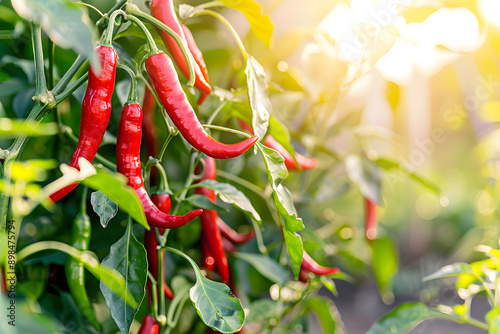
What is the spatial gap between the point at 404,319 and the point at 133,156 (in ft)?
1.47

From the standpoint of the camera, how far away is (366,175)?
2.51ft

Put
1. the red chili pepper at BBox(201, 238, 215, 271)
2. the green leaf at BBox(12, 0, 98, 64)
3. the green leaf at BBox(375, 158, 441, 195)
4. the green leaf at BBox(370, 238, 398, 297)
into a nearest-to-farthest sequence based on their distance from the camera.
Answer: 1. the green leaf at BBox(12, 0, 98, 64)
2. the red chili pepper at BBox(201, 238, 215, 271)
3. the green leaf at BBox(375, 158, 441, 195)
4. the green leaf at BBox(370, 238, 398, 297)

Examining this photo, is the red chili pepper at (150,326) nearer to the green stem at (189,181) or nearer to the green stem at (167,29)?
the green stem at (189,181)

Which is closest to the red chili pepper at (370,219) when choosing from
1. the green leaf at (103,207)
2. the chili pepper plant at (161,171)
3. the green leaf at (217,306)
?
the chili pepper plant at (161,171)

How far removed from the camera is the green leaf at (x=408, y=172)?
2.44ft

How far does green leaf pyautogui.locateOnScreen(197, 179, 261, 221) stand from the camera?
519 mm

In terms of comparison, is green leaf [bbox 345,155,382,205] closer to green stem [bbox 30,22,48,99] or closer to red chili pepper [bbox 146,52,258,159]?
red chili pepper [bbox 146,52,258,159]

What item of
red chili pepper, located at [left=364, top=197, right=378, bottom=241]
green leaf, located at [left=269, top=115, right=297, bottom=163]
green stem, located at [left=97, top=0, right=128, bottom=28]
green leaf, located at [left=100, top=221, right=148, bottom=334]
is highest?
green stem, located at [left=97, top=0, right=128, bottom=28]

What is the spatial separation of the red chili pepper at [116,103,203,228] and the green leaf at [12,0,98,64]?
144 mm

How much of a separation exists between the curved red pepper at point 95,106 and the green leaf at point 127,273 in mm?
119

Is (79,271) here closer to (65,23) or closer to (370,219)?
(65,23)

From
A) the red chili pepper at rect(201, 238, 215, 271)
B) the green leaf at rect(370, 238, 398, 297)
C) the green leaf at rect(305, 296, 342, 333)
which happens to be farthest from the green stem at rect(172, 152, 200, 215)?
the green leaf at rect(370, 238, 398, 297)

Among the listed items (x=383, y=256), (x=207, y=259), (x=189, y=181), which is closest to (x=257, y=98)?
(x=189, y=181)

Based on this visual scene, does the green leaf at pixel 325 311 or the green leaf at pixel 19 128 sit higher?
the green leaf at pixel 19 128
